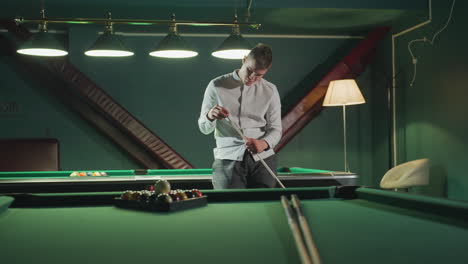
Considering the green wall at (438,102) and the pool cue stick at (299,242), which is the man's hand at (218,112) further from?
the green wall at (438,102)

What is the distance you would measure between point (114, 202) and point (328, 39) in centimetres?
544

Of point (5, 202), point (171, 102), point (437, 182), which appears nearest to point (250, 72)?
point (5, 202)

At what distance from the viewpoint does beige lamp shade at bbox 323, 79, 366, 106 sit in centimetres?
562

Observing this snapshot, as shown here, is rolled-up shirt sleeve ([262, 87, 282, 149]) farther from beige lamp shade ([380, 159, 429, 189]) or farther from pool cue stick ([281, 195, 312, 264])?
beige lamp shade ([380, 159, 429, 189])

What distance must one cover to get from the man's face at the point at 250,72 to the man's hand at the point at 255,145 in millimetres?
375

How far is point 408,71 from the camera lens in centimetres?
593

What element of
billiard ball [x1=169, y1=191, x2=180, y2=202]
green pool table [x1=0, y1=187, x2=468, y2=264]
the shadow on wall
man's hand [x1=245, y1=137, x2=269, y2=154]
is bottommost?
the shadow on wall

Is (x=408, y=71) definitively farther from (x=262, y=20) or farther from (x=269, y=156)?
(x=269, y=156)

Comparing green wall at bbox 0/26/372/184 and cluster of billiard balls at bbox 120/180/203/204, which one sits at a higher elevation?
green wall at bbox 0/26/372/184

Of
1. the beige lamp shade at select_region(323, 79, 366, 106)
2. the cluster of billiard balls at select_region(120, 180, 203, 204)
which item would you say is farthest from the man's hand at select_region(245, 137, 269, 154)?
the beige lamp shade at select_region(323, 79, 366, 106)

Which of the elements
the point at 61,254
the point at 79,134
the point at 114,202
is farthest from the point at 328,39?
the point at 61,254

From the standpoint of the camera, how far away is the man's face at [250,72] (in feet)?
9.51

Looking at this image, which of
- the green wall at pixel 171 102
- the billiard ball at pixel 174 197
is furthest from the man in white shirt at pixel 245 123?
the green wall at pixel 171 102

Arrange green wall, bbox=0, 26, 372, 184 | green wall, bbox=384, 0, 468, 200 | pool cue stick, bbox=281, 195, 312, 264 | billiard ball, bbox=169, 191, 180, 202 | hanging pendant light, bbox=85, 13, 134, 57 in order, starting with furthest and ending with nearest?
green wall, bbox=0, 26, 372, 184, green wall, bbox=384, 0, 468, 200, hanging pendant light, bbox=85, 13, 134, 57, billiard ball, bbox=169, 191, 180, 202, pool cue stick, bbox=281, 195, 312, 264
